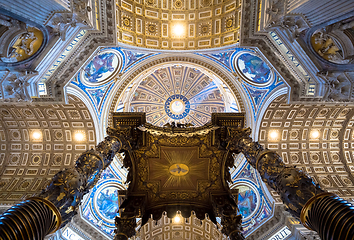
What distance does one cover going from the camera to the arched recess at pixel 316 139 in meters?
Answer: 15.1

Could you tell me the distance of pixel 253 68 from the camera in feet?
46.4

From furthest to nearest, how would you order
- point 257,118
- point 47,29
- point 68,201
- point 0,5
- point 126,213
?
point 257,118 → point 126,213 → point 47,29 → point 0,5 → point 68,201

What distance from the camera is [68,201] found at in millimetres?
4660

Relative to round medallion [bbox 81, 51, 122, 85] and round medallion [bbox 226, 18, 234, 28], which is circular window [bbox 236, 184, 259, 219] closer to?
round medallion [bbox 226, 18, 234, 28]

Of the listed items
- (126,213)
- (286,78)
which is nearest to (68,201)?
(126,213)

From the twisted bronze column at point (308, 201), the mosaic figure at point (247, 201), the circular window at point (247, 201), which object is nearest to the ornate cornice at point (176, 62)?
the circular window at point (247, 201)

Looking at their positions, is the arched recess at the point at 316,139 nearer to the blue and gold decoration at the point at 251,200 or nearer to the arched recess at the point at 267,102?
the arched recess at the point at 267,102

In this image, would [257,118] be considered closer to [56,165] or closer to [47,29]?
[47,29]

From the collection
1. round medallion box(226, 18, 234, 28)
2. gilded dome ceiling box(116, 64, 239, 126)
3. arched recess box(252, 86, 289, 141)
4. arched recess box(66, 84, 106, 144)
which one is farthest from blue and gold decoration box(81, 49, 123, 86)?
arched recess box(252, 86, 289, 141)

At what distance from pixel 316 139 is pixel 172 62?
13177mm

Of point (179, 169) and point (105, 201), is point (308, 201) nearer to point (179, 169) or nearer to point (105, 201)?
point (179, 169)

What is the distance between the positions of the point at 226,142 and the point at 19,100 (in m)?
8.45

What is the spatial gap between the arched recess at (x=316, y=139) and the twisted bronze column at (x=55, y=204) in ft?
42.2

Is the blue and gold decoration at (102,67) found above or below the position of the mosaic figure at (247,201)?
above
